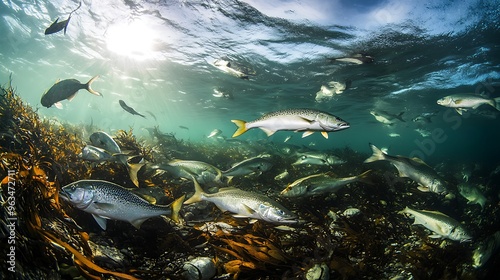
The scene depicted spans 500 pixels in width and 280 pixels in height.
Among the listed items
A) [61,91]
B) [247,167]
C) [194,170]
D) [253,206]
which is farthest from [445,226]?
[61,91]

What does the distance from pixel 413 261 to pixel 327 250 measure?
175 cm

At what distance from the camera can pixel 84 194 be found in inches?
121

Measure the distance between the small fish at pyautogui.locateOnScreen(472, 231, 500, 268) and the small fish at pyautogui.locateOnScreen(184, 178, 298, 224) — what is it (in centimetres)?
382

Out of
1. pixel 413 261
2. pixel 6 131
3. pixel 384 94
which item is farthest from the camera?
pixel 384 94

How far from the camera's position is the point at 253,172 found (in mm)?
6941

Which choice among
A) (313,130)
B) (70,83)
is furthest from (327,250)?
(70,83)

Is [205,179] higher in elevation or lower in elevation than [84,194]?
lower

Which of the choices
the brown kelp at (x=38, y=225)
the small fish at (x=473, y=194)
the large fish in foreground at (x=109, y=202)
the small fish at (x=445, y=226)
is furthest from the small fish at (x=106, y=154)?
the small fish at (x=473, y=194)

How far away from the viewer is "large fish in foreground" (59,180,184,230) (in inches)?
121

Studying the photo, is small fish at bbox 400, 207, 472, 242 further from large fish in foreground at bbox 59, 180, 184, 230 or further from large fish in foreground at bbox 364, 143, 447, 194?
large fish in foreground at bbox 59, 180, 184, 230

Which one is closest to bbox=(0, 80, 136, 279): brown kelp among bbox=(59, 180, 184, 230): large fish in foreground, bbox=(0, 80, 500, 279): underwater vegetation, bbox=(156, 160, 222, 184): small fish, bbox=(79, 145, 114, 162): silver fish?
bbox=(0, 80, 500, 279): underwater vegetation

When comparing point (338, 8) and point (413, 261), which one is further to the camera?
point (338, 8)

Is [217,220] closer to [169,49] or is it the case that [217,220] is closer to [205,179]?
[205,179]

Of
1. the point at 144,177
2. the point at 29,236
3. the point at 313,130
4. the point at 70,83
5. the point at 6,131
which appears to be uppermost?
the point at 313,130
